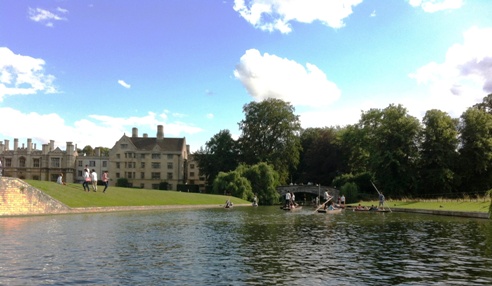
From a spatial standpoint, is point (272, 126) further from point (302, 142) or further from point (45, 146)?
point (45, 146)

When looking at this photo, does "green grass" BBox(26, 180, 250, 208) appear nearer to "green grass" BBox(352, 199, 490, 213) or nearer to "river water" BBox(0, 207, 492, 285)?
"river water" BBox(0, 207, 492, 285)

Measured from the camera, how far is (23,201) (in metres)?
37.8

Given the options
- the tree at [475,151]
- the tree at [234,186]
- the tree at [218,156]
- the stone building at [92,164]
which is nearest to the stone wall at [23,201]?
the tree at [234,186]

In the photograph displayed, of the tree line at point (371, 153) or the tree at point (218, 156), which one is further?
the tree at point (218, 156)

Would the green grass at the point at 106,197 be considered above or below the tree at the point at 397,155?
below

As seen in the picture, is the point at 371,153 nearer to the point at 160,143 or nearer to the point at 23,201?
the point at 23,201

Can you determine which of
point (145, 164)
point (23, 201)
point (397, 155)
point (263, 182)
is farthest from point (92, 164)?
point (23, 201)

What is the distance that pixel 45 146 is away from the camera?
128 meters

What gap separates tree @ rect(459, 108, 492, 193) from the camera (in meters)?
75.7

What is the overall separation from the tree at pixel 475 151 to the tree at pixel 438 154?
5.43ft

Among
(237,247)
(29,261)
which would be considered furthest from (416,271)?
(29,261)

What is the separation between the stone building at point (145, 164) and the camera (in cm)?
12812

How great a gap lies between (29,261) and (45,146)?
124123mm

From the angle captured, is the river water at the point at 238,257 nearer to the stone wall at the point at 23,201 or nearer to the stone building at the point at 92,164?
the stone wall at the point at 23,201
